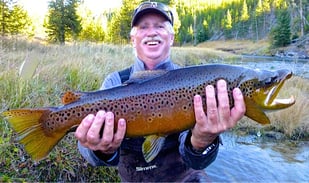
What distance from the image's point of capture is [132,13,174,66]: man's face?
313cm

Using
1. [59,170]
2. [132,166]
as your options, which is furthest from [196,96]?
[59,170]

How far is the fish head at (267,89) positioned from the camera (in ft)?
7.27

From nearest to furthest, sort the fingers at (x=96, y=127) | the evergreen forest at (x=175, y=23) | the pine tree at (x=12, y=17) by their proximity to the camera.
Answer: the fingers at (x=96, y=127) < the pine tree at (x=12, y=17) < the evergreen forest at (x=175, y=23)

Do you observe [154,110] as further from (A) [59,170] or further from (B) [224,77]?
(A) [59,170]

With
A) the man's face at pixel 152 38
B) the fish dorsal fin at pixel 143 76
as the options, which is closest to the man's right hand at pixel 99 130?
the fish dorsal fin at pixel 143 76

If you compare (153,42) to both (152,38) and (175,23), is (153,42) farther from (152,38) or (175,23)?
(175,23)

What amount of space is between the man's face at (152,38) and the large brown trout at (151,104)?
36.3 inches

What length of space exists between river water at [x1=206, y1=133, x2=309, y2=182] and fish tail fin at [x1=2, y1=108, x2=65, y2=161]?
3.95m

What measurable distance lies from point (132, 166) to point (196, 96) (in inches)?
48.7

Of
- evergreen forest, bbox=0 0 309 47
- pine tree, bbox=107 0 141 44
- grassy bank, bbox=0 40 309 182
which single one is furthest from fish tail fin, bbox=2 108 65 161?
pine tree, bbox=107 0 141 44

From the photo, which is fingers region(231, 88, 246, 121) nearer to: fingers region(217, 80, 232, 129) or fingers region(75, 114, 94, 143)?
fingers region(217, 80, 232, 129)

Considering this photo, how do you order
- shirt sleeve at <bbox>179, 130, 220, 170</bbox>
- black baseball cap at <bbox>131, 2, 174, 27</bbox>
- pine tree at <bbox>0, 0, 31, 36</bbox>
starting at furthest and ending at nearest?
pine tree at <bbox>0, 0, 31, 36</bbox>
black baseball cap at <bbox>131, 2, 174, 27</bbox>
shirt sleeve at <bbox>179, 130, 220, 170</bbox>

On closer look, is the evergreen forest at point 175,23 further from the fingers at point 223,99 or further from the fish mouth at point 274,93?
the fish mouth at point 274,93

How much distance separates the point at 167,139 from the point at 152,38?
1.05m
